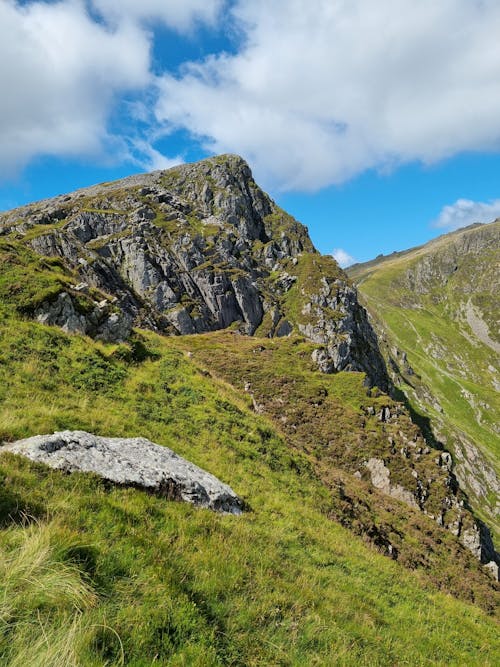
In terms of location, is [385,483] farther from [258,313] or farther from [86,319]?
[258,313]

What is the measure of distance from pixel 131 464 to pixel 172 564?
4412mm

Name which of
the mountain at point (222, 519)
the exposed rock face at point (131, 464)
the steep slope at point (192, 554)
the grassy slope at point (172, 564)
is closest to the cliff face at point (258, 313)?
the mountain at point (222, 519)

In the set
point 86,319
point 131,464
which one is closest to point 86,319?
point 86,319

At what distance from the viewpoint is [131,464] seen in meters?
11.2

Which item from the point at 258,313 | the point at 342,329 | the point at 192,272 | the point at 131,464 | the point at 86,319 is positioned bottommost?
the point at 131,464

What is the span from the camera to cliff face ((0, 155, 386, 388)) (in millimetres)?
105938

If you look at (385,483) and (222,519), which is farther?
(385,483)

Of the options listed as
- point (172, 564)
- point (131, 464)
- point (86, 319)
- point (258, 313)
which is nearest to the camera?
point (172, 564)

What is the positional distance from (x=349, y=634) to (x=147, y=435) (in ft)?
34.4

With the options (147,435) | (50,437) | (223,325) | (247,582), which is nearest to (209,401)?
(147,435)

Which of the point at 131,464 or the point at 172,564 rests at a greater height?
the point at 131,464

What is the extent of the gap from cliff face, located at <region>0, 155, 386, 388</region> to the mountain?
6020cm

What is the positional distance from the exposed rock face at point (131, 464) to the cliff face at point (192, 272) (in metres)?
73.4

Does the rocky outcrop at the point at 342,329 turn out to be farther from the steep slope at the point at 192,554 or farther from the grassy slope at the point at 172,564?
the grassy slope at the point at 172,564
